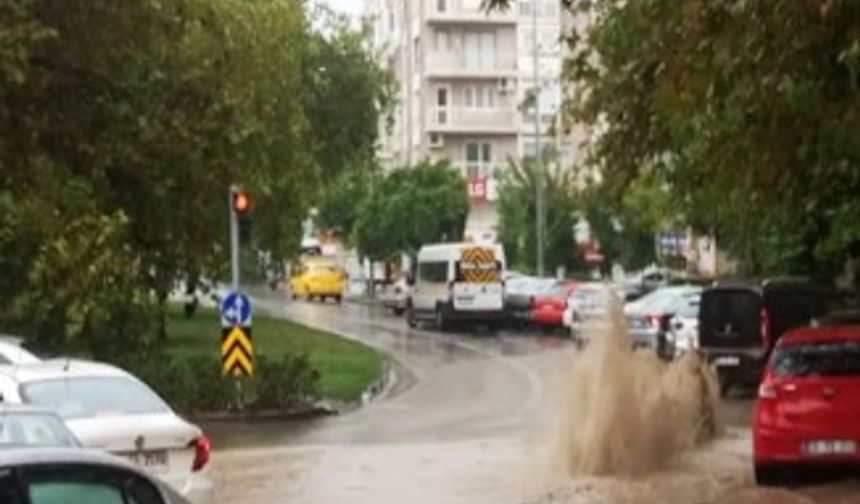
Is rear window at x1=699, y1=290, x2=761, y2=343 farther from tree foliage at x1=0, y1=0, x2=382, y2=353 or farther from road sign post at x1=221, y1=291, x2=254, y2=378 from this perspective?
tree foliage at x1=0, y1=0, x2=382, y2=353

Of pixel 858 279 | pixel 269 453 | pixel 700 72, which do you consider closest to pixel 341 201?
pixel 858 279

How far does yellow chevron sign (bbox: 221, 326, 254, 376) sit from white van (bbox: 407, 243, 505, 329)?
24.7m

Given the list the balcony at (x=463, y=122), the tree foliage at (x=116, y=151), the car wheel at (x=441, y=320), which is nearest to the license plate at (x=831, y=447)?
the tree foliage at (x=116, y=151)

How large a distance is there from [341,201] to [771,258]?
176 feet

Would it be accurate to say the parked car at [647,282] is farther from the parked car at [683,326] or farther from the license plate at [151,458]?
the license plate at [151,458]

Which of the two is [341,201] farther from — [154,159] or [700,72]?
[700,72]

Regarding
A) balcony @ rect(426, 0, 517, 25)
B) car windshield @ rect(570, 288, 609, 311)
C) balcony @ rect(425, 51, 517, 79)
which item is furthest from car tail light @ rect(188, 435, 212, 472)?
balcony @ rect(425, 51, 517, 79)

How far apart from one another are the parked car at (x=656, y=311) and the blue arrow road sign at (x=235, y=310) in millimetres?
8579

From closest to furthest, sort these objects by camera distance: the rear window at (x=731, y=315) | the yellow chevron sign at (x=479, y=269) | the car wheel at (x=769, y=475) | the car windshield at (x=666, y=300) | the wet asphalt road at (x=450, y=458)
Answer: the car wheel at (x=769, y=475) → the wet asphalt road at (x=450, y=458) → the rear window at (x=731, y=315) → the car windshield at (x=666, y=300) → the yellow chevron sign at (x=479, y=269)

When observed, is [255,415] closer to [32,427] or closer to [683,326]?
[683,326]

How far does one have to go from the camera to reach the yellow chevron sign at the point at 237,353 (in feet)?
90.5

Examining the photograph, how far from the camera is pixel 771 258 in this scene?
3594cm

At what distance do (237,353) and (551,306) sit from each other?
24943 millimetres

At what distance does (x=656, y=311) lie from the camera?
118 ft
